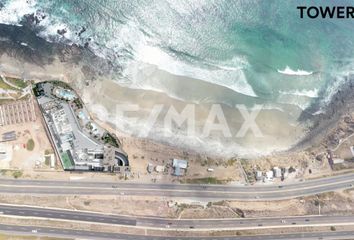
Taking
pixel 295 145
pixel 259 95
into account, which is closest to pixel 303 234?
pixel 295 145

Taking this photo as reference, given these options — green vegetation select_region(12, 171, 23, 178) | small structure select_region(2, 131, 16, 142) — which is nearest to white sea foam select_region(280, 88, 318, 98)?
small structure select_region(2, 131, 16, 142)

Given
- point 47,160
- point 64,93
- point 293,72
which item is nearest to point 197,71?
point 293,72

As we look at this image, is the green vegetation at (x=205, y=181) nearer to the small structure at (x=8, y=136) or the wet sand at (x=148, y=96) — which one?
the wet sand at (x=148, y=96)

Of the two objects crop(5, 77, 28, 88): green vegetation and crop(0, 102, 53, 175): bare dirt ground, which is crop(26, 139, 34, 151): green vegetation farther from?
crop(5, 77, 28, 88): green vegetation

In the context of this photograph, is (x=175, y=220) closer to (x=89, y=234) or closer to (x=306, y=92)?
(x=89, y=234)

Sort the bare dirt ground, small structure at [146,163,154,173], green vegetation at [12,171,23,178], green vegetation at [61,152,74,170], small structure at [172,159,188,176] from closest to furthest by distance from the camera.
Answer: green vegetation at [12,171,23,178], the bare dirt ground, green vegetation at [61,152,74,170], small structure at [146,163,154,173], small structure at [172,159,188,176]

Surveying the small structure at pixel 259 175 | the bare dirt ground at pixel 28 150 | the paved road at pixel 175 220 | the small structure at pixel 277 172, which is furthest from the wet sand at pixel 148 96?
the paved road at pixel 175 220

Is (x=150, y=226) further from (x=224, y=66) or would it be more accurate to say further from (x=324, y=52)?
(x=324, y=52)
